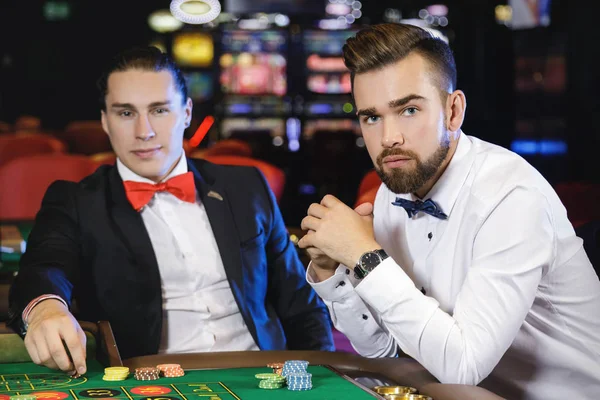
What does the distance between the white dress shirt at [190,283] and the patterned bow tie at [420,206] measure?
79 cm

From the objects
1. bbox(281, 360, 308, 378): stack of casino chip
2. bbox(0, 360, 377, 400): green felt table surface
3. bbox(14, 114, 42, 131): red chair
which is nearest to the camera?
bbox(0, 360, 377, 400): green felt table surface

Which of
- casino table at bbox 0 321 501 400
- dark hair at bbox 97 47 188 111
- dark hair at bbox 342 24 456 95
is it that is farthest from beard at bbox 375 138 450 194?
dark hair at bbox 97 47 188 111

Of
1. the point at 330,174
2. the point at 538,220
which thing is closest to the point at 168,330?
the point at 538,220

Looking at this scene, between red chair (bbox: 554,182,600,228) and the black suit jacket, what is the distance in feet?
5.06

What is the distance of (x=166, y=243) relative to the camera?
8.59 ft

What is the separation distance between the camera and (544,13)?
6.69 m

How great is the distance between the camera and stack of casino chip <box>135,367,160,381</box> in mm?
1662

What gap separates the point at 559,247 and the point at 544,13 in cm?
526

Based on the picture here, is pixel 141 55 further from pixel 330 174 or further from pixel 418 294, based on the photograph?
pixel 330 174

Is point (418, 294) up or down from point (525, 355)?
up

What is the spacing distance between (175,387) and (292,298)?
1.14m

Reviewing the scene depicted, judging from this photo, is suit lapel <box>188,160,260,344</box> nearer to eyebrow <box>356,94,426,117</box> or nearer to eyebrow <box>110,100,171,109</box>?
eyebrow <box>110,100,171,109</box>

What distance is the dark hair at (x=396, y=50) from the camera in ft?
6.14

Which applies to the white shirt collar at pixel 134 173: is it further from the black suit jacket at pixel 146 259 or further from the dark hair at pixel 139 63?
the dark hair at pixel 139 63
